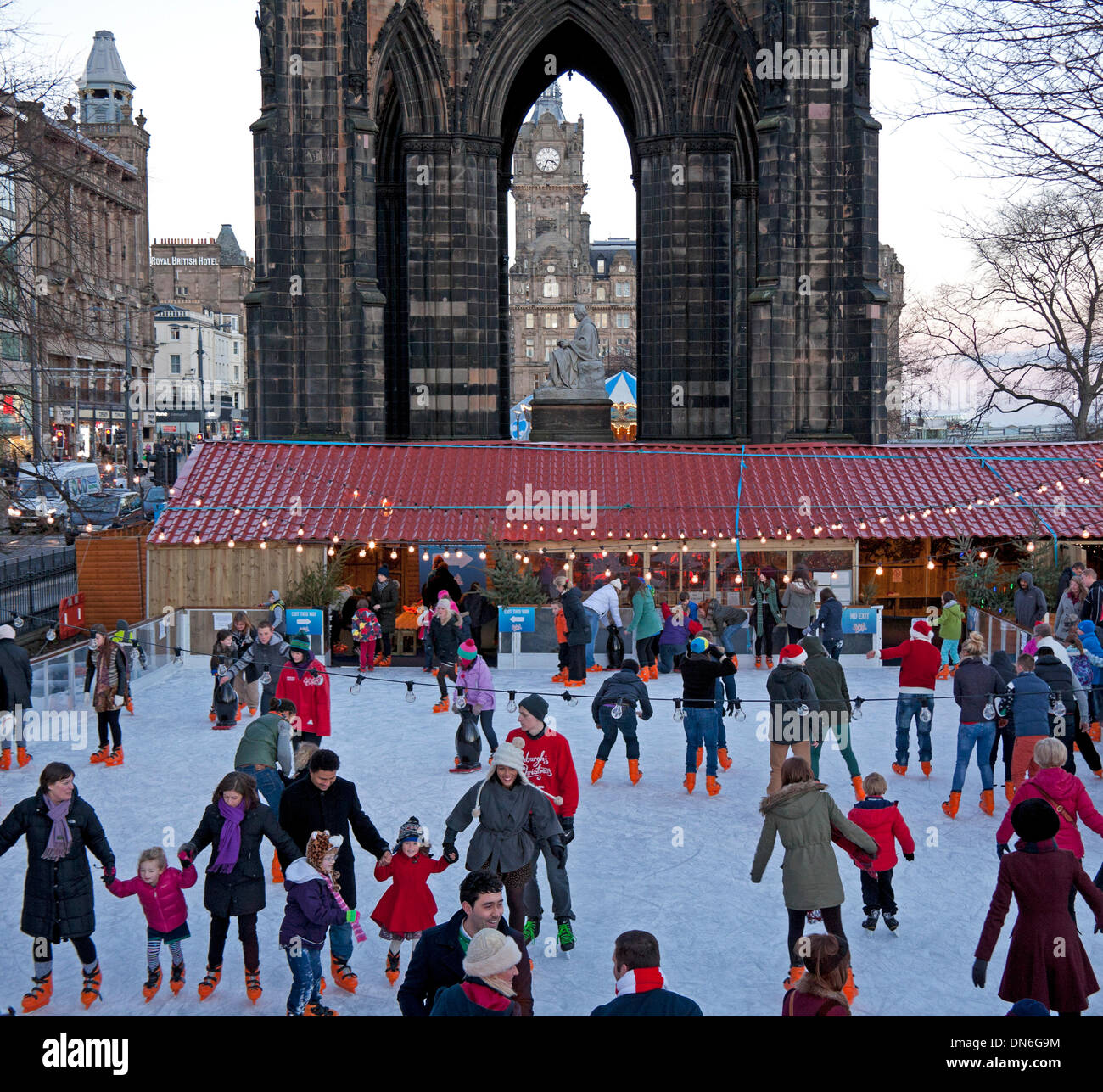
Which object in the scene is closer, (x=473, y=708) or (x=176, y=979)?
(x=176, y=979)

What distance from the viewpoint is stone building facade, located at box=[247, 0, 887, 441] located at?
26.4m

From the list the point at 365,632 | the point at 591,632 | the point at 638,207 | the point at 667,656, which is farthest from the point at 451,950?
the point at 638,207

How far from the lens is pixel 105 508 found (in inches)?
1533

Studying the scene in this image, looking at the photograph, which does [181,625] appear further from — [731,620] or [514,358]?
[514,358]

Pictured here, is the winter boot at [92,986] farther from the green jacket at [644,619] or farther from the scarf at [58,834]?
the green jacket at [644,619]

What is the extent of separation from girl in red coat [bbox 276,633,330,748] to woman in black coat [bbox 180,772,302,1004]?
4.49 meters

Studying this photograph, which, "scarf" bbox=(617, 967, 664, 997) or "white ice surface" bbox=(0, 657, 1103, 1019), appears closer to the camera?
"scarf" bbox=(617, 967, 664, 997)

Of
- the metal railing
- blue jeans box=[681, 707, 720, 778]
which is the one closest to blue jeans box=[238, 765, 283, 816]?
blue jeans box=[681, 707, 720, 778]

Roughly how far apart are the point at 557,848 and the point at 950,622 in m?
10.5

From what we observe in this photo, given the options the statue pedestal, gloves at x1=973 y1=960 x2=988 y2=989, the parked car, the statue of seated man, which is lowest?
gloves at x1=973 y1=960 x2=988 y2=989

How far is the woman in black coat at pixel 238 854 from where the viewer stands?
26.8 feet

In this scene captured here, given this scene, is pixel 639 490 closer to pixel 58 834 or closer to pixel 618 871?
pixel 618 871

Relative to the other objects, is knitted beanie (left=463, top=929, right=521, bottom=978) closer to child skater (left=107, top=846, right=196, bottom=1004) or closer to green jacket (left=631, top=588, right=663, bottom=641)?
child skater (left=107, top=846, right=196, bottom=1004)
